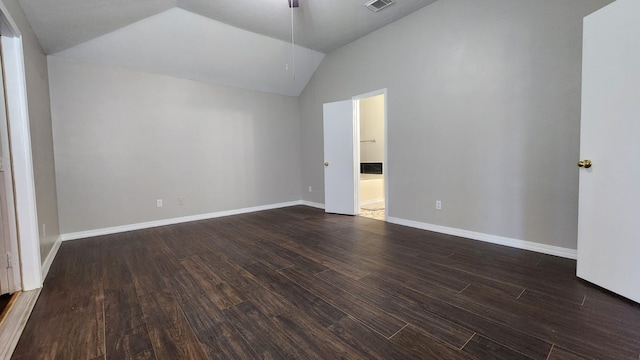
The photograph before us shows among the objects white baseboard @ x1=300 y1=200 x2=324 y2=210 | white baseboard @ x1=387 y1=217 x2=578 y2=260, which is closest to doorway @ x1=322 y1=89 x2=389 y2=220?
white baseboard @ x1=300 y1=200 x2=324 y2=210

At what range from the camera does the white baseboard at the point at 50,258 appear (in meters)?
2.30

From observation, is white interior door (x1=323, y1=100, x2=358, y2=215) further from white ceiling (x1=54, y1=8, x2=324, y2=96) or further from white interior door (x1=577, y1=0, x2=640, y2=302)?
white interior door (x1=577, y1=0, x2=640, y2=302)

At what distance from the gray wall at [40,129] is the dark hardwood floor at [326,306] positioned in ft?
1.37

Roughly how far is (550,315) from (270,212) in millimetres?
4002

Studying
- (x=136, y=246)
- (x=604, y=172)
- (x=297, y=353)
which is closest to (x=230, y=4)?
(x=136, y=246)

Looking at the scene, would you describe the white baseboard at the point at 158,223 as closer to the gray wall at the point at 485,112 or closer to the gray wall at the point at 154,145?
the gray wall at the point at 154,145

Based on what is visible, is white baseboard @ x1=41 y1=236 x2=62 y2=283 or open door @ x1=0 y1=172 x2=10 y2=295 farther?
white baseboard @ x1=41 y1=236 x2=62 y2=283

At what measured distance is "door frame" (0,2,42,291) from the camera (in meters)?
1.98

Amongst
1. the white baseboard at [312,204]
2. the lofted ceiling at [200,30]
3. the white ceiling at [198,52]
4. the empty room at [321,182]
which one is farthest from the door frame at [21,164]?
the white baseboard at [312,204]

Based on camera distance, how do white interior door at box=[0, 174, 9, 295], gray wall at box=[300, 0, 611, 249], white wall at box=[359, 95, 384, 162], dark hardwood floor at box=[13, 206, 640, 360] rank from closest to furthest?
dark hardwood floor at box=[13, 206, 640, 360] < white interior door at box=[0, 174, 9, 295] < gray wall at box=[300, 0, 611, 249] < white wall at box=[359, 95, 384, 162]

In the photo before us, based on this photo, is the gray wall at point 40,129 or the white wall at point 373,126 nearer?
the gray wall at point 40,129

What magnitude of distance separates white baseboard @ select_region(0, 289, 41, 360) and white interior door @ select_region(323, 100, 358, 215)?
3.65m

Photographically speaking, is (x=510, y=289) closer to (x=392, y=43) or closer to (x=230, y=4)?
(x=392, y=43)

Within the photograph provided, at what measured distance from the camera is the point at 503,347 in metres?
1.33
